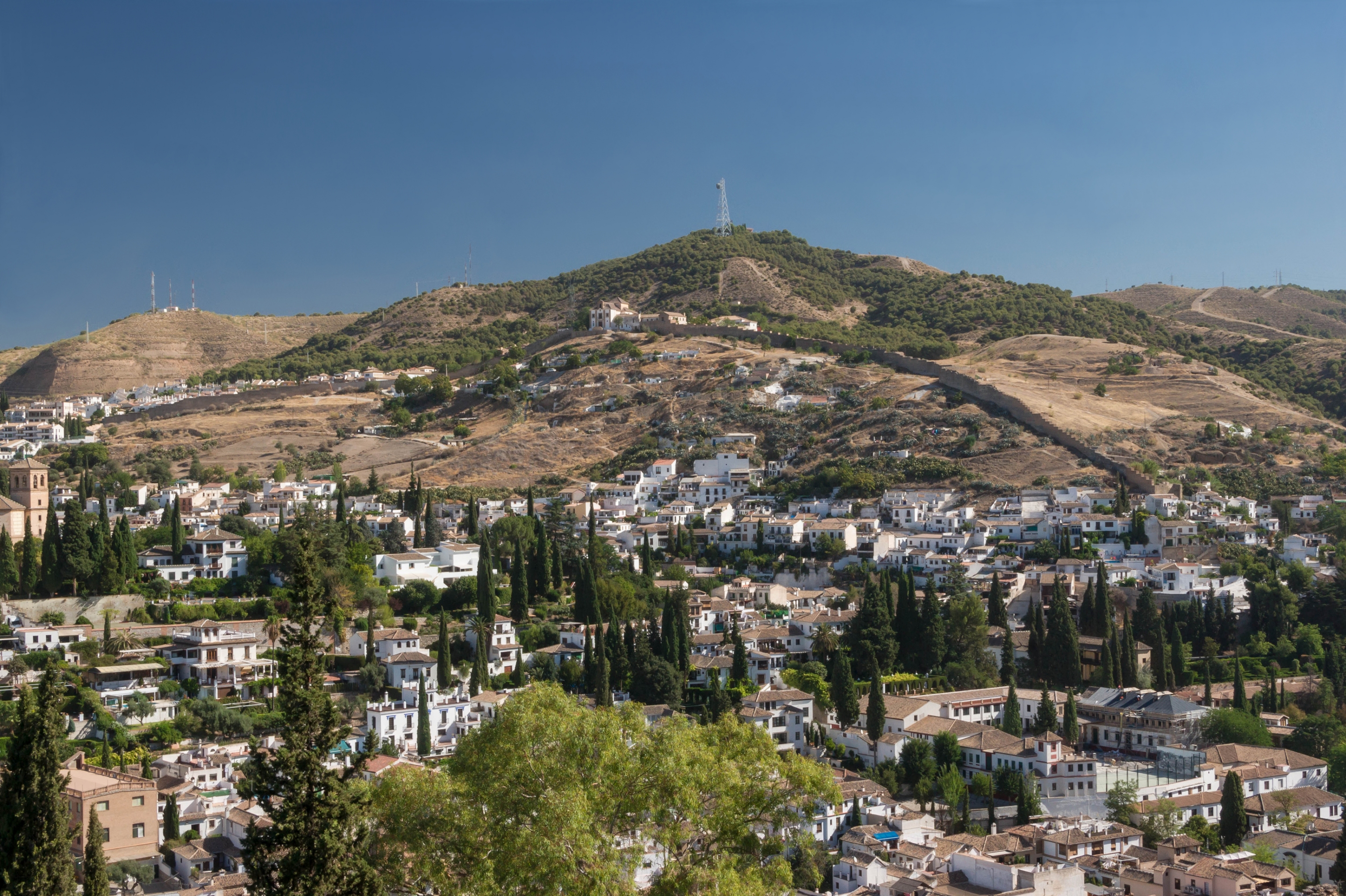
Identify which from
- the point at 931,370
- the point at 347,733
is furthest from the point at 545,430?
the point at 347,733

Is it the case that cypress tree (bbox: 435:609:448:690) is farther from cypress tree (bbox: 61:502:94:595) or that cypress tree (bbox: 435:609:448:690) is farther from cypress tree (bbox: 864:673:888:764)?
cypress tree (bbox: 864:673:888:764)

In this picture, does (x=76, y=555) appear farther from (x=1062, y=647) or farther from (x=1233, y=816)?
(x=1233, y=816)

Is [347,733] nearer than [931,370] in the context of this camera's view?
Yes

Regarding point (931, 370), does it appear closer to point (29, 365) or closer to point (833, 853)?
point (833, 853)

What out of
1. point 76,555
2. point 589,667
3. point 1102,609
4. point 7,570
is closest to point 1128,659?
point 1102,609

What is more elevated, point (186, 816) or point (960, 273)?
point (960, 273)

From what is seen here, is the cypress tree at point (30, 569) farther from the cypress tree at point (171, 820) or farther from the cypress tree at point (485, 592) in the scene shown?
the cypress tree at point (171, 820)
